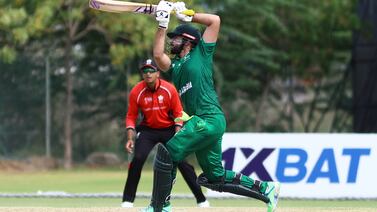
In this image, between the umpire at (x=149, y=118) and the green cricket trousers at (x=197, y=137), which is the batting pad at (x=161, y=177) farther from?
the umpire at (x=149, y=118)

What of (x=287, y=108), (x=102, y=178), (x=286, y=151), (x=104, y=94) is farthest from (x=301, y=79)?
(x=286, y=151)

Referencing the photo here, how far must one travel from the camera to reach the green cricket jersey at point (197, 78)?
37.1 ft

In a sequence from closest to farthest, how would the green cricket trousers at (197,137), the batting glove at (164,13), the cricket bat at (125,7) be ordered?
1. the batting glove at (164,13)
2. the cricket bat at (125,7)
3. the green cricket trousers at (197,137)

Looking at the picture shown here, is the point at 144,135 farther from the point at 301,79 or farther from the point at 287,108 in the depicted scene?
the point at 301,79

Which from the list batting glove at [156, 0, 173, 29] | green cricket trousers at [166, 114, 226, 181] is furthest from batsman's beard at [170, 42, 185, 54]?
green cricket trousers at [166, 114, 226, 181]

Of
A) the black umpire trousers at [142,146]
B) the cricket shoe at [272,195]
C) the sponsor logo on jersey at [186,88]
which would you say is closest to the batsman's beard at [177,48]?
the sponsor logo on jersey at [186,88]

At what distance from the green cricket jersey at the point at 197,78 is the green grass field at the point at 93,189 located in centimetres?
264

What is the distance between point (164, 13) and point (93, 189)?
11.7m

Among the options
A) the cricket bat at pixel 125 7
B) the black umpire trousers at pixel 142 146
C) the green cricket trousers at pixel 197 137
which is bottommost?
the black umpire trousers at pixel 142 146

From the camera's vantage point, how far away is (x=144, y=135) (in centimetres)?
1519

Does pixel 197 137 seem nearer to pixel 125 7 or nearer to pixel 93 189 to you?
pixel 125 7

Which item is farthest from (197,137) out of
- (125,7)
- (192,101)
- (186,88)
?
(125,7)

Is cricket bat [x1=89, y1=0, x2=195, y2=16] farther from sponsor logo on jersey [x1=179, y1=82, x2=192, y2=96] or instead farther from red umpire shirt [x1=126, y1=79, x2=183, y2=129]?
red umpire shirt [x1=126, y1=79, x2=183, y2=129]

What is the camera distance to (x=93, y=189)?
72.8 feet
